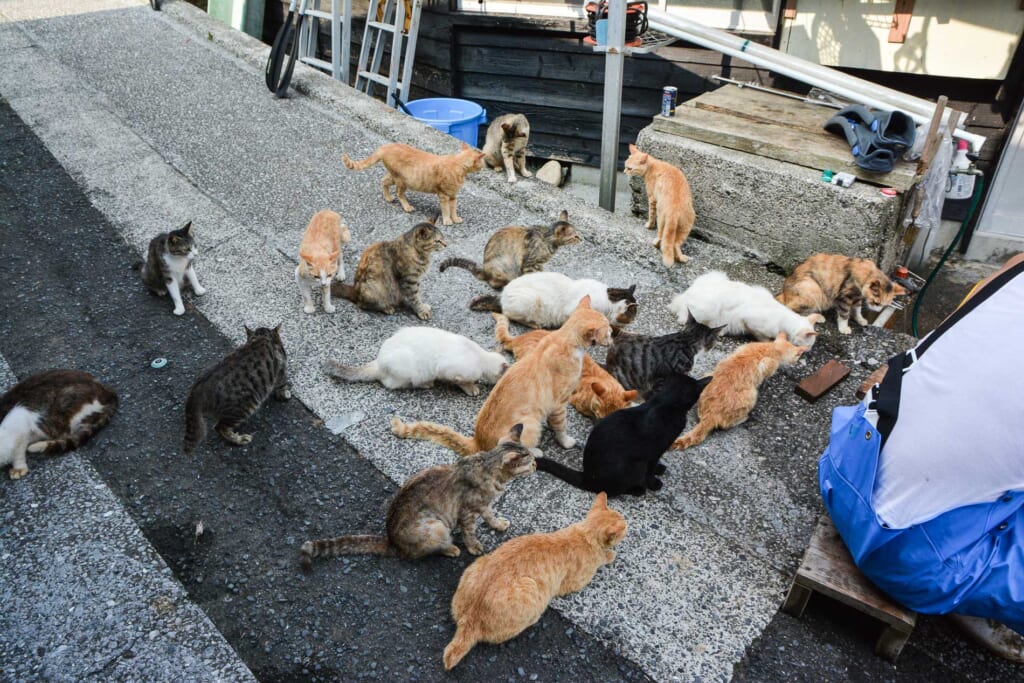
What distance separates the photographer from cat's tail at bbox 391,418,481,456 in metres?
3.38

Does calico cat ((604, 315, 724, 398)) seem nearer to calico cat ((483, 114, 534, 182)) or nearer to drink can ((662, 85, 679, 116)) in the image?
drink can ((662, 85, 679, 116))

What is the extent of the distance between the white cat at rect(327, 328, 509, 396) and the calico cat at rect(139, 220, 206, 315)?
1324 millimetres

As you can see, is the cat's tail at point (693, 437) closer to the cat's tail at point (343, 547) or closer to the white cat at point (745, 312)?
the white cat at point (745, 312)

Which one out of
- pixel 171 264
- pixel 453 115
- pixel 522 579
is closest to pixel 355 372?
pixel 171 264

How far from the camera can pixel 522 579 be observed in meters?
2.54

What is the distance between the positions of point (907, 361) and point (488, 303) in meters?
2.59

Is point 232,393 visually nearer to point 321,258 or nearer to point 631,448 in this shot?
point 321,258

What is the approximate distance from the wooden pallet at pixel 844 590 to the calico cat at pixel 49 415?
11.4 ft

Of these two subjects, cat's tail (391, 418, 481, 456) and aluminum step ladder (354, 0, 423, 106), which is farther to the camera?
aluminum step ladder (354, 0, 423, 106)

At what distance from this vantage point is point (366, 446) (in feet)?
11.5

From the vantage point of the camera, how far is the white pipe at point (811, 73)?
511cm

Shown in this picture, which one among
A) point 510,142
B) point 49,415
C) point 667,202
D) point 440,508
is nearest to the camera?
point 440,508

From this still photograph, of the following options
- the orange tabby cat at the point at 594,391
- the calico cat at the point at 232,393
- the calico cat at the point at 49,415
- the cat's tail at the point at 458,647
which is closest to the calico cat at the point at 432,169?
the orange tabby cat at the point at 594,391

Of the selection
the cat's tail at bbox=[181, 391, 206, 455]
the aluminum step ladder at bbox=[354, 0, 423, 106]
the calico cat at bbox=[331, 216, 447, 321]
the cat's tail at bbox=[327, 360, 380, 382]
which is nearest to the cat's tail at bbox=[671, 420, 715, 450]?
the cat's tail at bbox=[327, 360, 380, 382]
